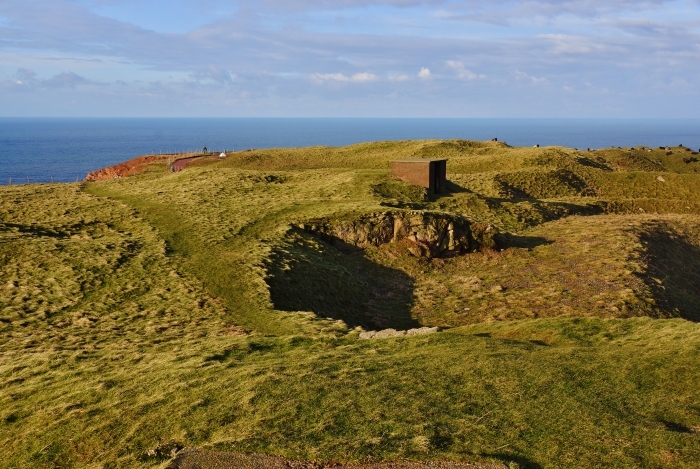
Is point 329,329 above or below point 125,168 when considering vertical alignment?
below

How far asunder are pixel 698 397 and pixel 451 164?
67896 mm

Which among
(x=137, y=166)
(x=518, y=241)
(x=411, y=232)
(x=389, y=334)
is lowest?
(x=389, y=334)

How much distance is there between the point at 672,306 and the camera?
34.9 metres

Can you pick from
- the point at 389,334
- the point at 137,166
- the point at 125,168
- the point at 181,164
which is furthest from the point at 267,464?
the point at 125,168

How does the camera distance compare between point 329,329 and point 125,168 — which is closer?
point 329,329

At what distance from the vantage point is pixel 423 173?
182 ft

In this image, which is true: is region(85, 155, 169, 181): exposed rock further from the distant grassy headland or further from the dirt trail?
the distant grassy headland

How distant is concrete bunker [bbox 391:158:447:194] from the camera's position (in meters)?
55.4

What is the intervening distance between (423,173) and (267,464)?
45.5 meters

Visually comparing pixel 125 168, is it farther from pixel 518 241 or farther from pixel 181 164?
pixel 518 241

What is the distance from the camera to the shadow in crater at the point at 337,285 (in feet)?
104

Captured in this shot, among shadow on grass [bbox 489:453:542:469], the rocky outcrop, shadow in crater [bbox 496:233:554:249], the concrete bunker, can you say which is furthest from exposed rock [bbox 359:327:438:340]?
the concrete bunker

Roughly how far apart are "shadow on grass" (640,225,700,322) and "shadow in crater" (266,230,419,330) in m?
16.1

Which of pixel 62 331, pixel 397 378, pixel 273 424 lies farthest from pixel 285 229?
pixel 273 424
